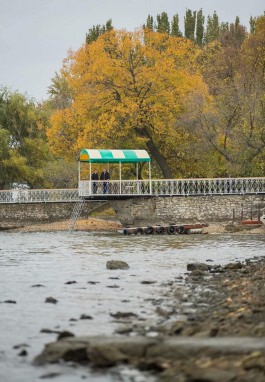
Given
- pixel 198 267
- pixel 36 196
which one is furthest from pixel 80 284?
pixel 36 196

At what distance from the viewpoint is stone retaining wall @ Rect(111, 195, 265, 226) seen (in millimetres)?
49500

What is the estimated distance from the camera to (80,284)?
20.9 meters

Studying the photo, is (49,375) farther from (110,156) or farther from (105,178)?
(105,178)

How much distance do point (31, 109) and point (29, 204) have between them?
418 inches

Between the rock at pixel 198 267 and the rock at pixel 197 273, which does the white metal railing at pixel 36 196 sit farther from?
the rock at pixel 197 273

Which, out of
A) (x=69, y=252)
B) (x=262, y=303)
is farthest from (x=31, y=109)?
(x=262, y=303)

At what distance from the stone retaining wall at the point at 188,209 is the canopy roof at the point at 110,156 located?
2.70m

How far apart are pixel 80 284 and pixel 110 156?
2891cm

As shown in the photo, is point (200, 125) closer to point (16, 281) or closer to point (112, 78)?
point (112, 78)

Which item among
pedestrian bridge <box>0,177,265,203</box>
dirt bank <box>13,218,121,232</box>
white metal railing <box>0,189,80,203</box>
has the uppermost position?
pedestrian bridge <box>0,177,265,203</box>

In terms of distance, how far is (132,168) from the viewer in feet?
187

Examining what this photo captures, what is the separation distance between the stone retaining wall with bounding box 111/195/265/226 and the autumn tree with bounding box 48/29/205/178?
198 inches

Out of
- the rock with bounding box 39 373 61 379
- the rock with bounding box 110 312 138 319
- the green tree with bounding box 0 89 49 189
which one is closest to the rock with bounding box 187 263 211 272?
the rock with bounding box 110 312 138 319

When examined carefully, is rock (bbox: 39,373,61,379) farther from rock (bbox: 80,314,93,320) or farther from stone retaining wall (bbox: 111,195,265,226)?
A: stone retaining wall (bbox: 111,195,265,226)
